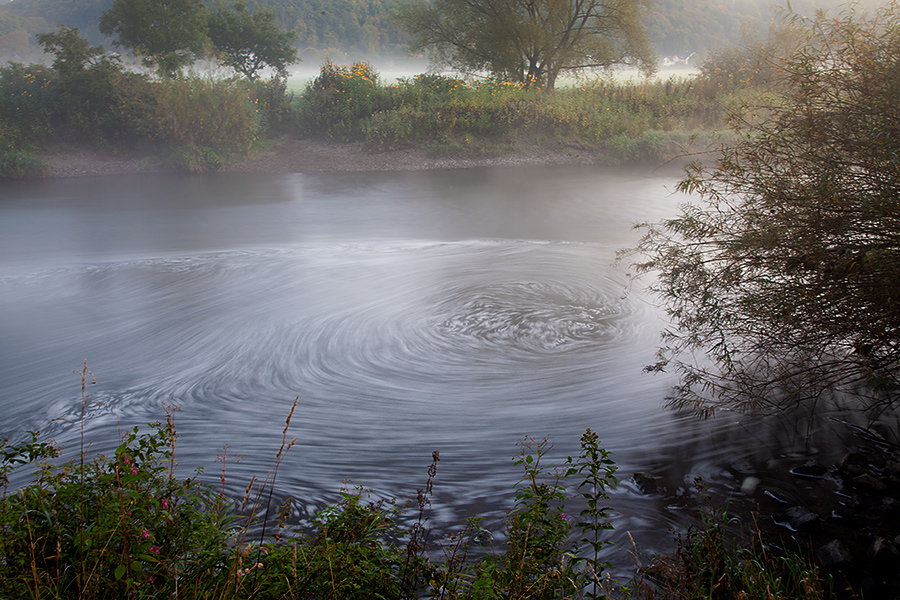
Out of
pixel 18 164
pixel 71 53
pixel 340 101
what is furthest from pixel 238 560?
pixel 71 53

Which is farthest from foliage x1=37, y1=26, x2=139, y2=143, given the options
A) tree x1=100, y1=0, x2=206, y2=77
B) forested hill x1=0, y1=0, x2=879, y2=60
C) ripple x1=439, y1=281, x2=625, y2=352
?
ripple x1=439, y1=281, x2=625, y2=352

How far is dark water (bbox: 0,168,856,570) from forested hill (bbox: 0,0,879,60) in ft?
38.7

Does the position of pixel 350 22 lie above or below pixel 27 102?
above

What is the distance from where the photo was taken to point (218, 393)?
14.7 feet

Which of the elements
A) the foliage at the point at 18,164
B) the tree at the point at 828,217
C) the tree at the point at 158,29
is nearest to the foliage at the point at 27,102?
the foliage at the point at 18,164

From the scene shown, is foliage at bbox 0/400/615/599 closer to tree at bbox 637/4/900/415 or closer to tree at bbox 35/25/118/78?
tree at bbox 637/4/900/415

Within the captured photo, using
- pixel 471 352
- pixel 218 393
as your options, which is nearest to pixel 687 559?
pixel 471 352

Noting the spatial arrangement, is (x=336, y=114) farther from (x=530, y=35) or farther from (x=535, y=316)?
(x=535, y=316)

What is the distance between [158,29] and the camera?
14.7 meters

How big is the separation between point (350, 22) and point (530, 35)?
13.8 meters

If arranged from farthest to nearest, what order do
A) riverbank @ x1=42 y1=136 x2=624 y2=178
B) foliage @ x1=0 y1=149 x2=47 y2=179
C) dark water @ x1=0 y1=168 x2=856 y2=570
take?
riverbank @ x1=42 y1=136 x2=624 y2=178 → foliage @ x1=0 y1=149 x2=47 y2=179 → dark water @ x1=0 y1=168 x2=856 y2=570

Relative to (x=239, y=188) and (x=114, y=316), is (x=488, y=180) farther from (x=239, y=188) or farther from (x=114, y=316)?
(x=114, y=316)

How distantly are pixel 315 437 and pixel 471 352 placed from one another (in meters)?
1.69

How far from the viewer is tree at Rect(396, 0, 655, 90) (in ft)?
53.1
